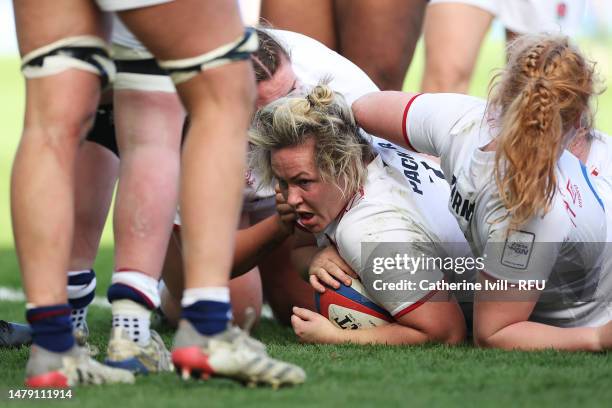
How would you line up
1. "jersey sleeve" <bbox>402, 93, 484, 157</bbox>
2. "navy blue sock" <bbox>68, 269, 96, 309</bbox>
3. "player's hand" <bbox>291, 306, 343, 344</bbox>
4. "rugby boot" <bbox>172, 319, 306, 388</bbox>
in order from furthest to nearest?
"player's hand" <bbox>291, 306, 343, 344</bbox>, "jersey sleeve" <bbox>402, 93, 484, 157</bbox>, "navy blue sock" <bbox>68, 269, 96, 309</bbox>, "rugby boot" <bbox>172, 319, 306, 388</bbox>

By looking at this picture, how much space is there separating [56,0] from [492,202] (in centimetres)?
142

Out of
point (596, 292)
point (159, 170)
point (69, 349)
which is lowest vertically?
point (596, 292)

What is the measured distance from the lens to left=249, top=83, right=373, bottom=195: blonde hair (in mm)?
3695

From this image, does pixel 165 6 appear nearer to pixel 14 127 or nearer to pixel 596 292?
pixel 596 292

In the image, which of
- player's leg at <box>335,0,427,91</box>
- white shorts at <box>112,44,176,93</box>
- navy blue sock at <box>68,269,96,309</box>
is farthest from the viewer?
player's leg at <box>335,0,427,91</box>

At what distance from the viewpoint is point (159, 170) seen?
2.97 m

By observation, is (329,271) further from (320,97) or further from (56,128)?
(56,128)

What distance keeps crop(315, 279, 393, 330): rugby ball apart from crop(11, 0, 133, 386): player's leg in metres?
1.22

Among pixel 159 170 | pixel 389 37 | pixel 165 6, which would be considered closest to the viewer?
pixel 165 6

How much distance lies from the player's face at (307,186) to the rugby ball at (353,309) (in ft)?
0.82

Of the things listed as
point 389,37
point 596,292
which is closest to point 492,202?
point 596,292

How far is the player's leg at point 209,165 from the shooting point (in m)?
2.52

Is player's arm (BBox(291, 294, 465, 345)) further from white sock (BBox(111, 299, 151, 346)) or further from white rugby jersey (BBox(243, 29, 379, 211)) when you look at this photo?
white sock (BBox(111, 299, 151, 346))

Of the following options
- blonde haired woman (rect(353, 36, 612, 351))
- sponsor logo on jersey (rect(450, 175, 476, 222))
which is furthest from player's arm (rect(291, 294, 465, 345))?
sponsor logo on jersey (rect(450, 175, 476, 222))
